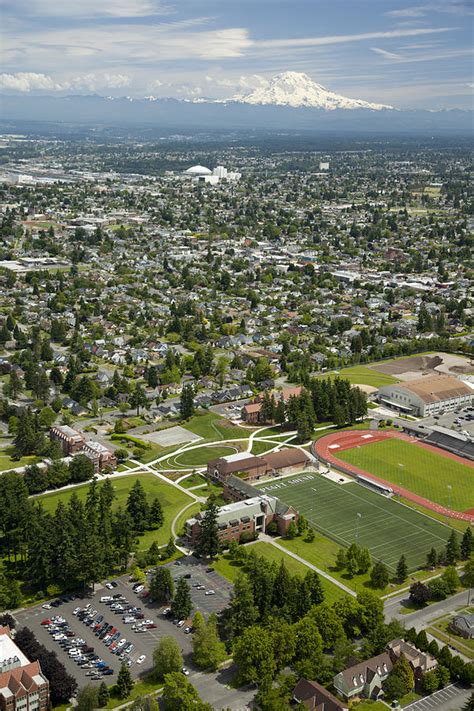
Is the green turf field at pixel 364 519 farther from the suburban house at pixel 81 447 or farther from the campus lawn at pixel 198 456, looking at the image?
the suburban house at pixel 81 447

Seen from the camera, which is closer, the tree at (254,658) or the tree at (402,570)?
the tree at (254,658)

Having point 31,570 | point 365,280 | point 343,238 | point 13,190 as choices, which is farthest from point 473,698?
point 13,190

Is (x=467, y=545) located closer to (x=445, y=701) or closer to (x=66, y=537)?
(x=445, y=701)

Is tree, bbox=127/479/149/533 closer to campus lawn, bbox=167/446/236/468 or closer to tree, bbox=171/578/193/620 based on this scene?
tree, bbox=171/578/193/620

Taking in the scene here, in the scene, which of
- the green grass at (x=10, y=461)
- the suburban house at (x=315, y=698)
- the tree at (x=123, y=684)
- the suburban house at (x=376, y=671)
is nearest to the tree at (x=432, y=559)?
the suburban house at (x=376, y=671)

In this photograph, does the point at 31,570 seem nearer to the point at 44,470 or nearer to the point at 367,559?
the point at 44,470

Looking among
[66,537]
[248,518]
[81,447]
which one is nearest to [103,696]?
[66,537]
